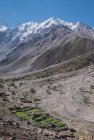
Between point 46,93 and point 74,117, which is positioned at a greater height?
point 46,93

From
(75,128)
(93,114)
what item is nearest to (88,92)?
(93,114)

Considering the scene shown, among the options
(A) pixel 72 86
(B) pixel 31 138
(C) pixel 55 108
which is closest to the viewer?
(B) pixel 31 138

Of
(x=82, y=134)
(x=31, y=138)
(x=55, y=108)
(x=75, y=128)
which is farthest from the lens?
(x=55, y=108)

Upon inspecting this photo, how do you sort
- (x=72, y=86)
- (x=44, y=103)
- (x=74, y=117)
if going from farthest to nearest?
(x=72, y=86), (x=44, y=103), (x=74, y=117)

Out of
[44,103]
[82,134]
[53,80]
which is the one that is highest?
[53,80]

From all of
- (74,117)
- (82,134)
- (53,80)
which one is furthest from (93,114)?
(53,80)

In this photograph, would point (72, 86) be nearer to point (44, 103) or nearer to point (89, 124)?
point (44, 103)

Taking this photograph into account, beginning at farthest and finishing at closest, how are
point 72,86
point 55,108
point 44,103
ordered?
point 72,86 → point 44,103 → point 55,108

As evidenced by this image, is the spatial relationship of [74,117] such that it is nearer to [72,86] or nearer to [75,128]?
[75,128]

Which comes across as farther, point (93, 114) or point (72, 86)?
point (72, 86)
